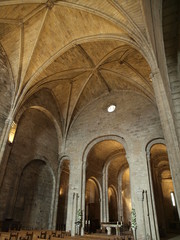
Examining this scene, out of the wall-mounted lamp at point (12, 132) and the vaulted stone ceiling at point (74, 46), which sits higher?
the vaulted stone ceiling at point (74, 46)

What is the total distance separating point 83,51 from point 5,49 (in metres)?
4.86

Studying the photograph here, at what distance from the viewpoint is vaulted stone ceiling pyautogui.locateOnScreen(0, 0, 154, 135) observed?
8.91m

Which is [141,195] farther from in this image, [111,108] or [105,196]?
[111,108]

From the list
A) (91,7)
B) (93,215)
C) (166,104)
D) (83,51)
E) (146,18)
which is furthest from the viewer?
(93,215)

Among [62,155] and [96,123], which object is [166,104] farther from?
[62,155]

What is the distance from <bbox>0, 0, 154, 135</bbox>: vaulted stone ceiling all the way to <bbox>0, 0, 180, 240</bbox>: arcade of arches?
0.19ft

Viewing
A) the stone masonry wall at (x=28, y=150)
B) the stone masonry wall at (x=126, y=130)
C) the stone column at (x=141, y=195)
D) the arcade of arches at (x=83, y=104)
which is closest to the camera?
the arcade of arches at (x=83, y=104)

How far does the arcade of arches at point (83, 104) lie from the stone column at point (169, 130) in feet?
0.12

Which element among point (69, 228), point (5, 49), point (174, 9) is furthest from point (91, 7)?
point (69, 228)

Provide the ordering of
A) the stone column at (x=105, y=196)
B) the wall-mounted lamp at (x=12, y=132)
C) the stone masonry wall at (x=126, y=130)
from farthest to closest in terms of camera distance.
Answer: the stone column at (x=105, y=196)
the wall-mounted lamp at (x=12, y=132)
the stone masonry wall at (x=126, y=130)

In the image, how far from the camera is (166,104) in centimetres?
544

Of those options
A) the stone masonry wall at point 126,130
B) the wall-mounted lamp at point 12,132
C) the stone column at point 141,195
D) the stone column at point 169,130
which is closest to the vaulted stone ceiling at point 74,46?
the stone masonry wall at point 126,130

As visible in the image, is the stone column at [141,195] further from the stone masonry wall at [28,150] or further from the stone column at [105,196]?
the stone masonry wall at [28,150]

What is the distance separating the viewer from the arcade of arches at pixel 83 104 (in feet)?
25.8
